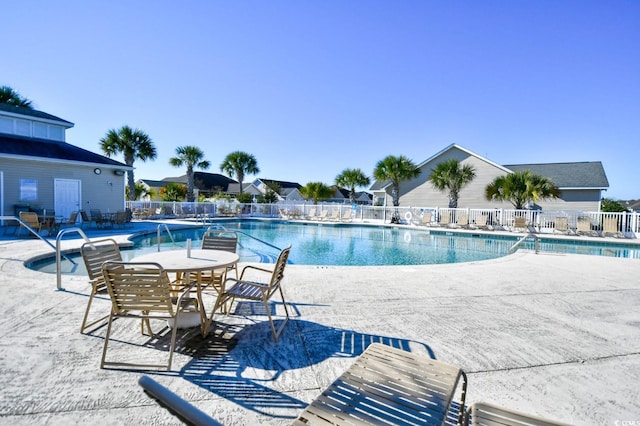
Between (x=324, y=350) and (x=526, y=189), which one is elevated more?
(x=526, y=189)

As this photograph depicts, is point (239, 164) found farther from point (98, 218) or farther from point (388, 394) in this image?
point (388, 394)

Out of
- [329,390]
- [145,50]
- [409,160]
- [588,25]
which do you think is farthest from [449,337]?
[409,160]

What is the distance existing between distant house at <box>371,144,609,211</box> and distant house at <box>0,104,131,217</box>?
18623 millimetres

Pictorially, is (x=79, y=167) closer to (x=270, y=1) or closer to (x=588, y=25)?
(x=270, y=1)

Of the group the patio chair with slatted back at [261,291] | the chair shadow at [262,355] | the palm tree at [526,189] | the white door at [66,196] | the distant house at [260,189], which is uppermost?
the distant house at [260,189]

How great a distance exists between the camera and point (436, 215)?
1923 centimetres

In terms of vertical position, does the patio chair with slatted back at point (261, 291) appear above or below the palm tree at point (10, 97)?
below

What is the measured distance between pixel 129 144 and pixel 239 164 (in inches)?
506

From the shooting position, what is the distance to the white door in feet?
47.3

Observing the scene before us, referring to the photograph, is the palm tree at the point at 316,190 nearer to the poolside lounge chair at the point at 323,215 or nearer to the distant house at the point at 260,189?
the poolside lounge chair at the point at 323,215

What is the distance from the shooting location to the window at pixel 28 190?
13570 millimetres

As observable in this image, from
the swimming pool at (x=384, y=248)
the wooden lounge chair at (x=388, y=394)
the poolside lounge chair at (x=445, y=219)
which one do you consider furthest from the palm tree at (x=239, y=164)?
the wooden lounge chair at (x=388, y=394)

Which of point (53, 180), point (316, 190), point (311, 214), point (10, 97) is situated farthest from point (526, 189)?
point (10, 97)

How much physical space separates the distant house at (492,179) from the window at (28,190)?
68.9 ft
